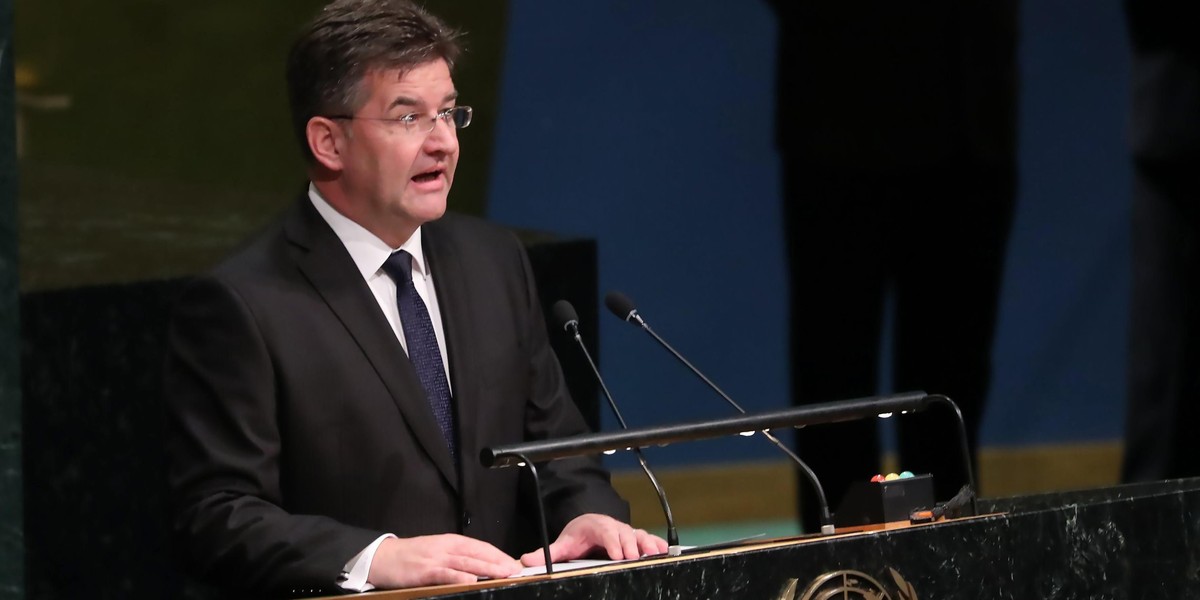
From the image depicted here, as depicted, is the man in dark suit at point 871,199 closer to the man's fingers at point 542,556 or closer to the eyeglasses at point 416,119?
the eyeglasses at point 416,119

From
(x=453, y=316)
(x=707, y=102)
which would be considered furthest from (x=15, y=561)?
(x=707, y=102)

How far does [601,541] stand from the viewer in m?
2.61

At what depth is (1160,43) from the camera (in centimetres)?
506

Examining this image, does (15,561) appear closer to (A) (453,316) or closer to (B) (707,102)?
(A) (453,316)

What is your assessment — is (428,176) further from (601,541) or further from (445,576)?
(445,576)

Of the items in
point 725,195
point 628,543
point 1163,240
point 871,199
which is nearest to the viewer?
point 628,543

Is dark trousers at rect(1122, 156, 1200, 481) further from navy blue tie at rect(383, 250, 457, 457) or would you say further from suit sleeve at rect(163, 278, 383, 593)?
suit sleeve at rect(163, 278, 383, 593)

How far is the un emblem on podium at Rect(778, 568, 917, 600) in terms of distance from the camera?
2.19m

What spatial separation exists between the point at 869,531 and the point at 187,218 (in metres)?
1.70

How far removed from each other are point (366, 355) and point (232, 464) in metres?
0.30

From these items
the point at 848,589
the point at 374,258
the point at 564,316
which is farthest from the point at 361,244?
the point at 848,589

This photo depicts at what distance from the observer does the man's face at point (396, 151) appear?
A: 115 inches

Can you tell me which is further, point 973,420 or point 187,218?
point 973,420

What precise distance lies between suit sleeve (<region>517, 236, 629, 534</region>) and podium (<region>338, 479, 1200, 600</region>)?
25.2 inches
